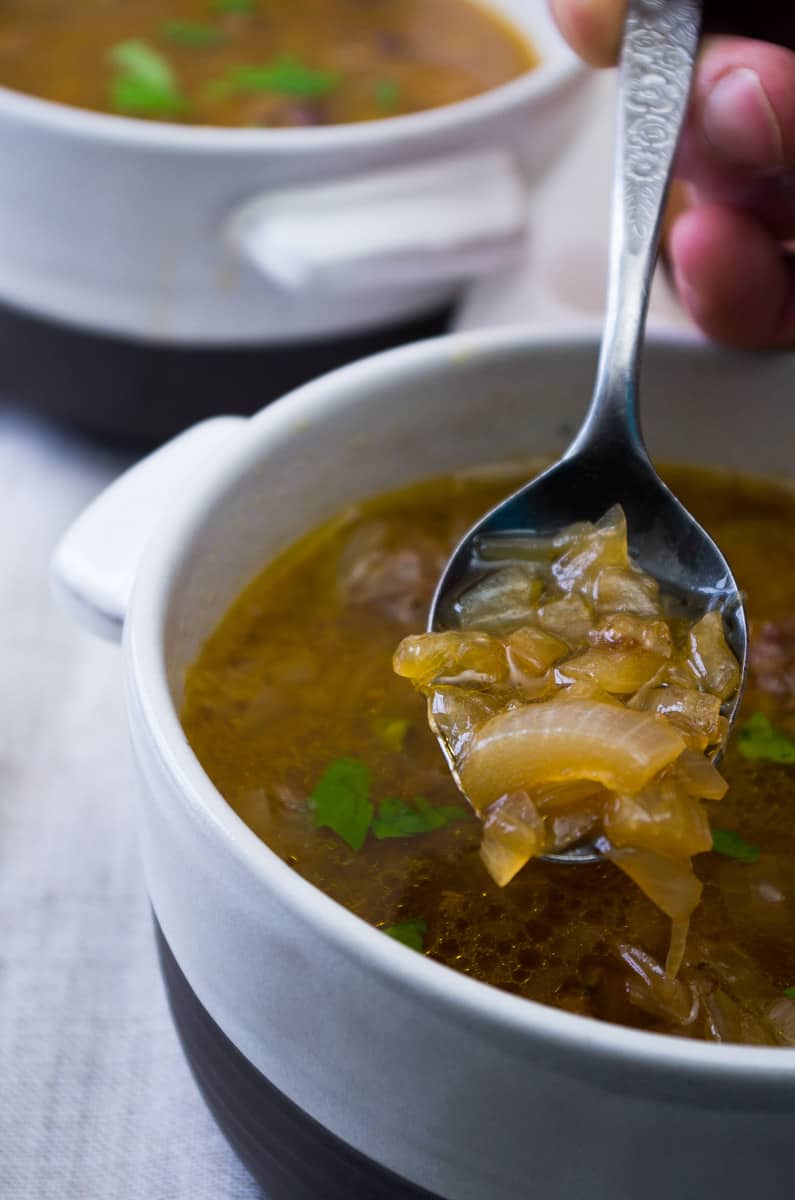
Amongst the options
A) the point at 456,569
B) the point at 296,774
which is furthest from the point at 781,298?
the point at 296,774

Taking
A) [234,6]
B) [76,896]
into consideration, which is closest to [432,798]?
[76,896]

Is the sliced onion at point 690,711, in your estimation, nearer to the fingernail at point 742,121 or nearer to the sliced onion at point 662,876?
the sliced onion at point 662,876

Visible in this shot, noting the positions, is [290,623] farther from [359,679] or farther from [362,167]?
[362,167]

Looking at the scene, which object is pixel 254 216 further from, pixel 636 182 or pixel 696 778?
pixel 696 778

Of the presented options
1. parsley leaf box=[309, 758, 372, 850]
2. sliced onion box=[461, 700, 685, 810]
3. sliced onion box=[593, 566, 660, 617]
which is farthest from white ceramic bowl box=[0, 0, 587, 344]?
sliced onion box=[461, 700, 685, 810]

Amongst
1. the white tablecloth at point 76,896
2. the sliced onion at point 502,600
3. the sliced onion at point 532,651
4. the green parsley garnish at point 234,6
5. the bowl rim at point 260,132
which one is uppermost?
the bowl rim at point 260,132

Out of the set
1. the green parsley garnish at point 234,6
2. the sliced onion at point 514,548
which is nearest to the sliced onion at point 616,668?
the sliced onion at point 514,548
